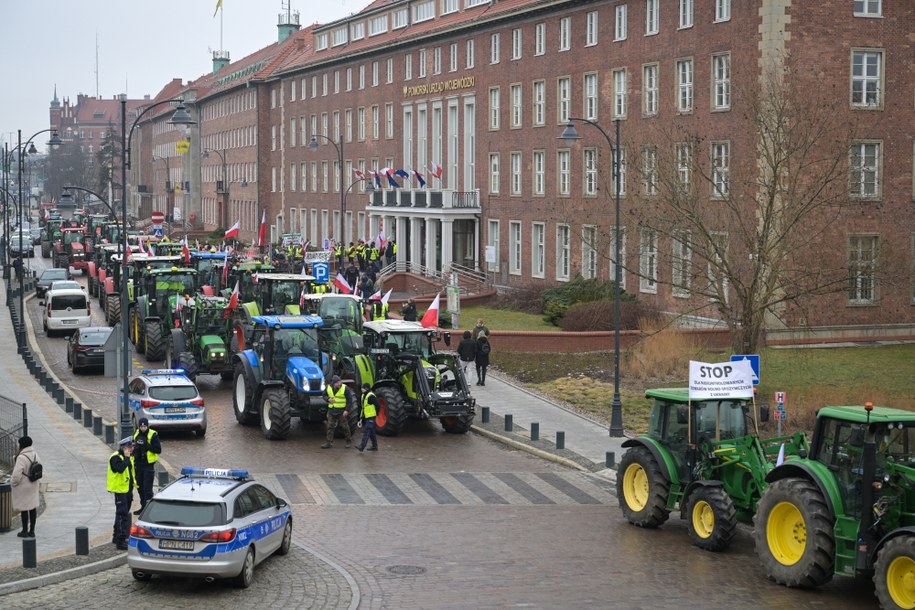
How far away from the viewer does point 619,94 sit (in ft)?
178

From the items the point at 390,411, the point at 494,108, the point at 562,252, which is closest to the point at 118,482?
the point at 390,411

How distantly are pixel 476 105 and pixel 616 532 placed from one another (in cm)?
4854

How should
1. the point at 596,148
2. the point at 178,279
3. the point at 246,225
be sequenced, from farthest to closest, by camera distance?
1. the point at 246,225
2. the point at 596,148
3. the point at 178,279

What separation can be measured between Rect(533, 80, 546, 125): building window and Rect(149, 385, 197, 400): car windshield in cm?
3365

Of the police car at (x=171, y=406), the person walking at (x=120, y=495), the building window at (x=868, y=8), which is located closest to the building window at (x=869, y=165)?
the building window at (x=868, y=8)

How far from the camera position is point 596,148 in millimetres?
55219

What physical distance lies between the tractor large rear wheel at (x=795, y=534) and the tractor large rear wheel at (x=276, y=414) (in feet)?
44.5

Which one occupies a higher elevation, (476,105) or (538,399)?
(476,105)

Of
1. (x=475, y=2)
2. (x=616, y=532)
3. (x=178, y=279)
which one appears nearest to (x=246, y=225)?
(x=475, y=2)

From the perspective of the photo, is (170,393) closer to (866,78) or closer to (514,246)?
(866,78)

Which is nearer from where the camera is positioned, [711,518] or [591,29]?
[711,518]

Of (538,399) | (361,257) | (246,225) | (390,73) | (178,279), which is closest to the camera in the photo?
(538,399)

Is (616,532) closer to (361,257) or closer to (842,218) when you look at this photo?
(842,218)

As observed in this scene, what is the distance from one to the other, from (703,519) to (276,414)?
40.0ft
